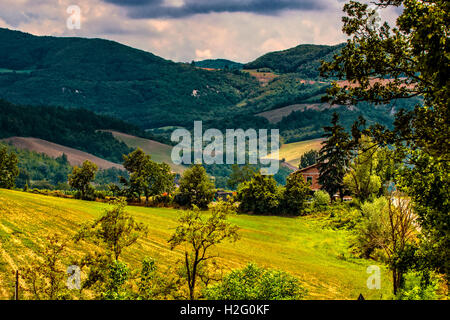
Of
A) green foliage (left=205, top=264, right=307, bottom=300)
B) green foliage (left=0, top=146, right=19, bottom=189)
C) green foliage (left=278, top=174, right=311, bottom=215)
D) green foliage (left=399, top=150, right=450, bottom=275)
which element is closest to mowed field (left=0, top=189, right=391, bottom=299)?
green foliage (left=205, top=264, right=307, bottom=300)

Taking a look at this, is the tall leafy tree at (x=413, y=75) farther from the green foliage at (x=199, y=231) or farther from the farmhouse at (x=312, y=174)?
the farmhouse at (x=312, y=174)

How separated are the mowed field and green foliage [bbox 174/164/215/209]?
1284 centimetres

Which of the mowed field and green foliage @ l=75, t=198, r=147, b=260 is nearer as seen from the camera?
green foliage @ l=75, t=198, r=147, b=260

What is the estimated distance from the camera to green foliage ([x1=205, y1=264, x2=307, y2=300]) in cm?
2000

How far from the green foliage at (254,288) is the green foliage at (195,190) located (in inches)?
2862

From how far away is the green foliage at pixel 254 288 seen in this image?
65.6 feet

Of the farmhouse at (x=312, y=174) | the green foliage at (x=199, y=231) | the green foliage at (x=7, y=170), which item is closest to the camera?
the green foliage at (x=199, y=231)

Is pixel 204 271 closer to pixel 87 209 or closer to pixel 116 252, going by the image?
pixel 116 252

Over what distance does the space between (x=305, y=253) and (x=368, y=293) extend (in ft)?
72.1

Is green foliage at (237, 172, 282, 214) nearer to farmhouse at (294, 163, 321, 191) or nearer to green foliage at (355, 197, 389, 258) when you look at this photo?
farmhouse at (294, 163, 321, 191)

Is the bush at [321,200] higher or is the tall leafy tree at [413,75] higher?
the tall leafy tree at [413,75]

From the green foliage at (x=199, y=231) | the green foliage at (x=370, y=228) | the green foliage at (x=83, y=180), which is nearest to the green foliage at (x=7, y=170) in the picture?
the green foliage at (x=83, y=180)
